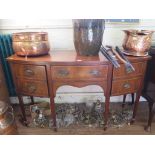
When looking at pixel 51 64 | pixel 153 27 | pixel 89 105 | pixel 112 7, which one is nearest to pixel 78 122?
pixel 89 105

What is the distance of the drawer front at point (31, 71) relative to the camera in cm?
123

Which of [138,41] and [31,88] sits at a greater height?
[138,41]

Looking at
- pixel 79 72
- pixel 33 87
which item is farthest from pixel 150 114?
pixel 33 87

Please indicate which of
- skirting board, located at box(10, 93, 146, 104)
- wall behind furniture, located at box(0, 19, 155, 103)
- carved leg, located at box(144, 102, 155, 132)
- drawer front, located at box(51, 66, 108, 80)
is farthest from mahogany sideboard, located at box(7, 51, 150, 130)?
skirting board, located at box(10, 93, 146, 104)

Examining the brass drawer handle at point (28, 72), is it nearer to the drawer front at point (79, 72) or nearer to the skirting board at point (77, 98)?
the drawer front at point (79, 72)

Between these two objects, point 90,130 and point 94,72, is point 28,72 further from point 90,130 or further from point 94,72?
point 90,130

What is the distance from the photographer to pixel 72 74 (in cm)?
123

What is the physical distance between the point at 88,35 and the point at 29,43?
46cm

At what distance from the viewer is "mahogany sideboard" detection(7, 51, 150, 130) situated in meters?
1.19

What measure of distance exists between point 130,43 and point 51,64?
0.64 metres

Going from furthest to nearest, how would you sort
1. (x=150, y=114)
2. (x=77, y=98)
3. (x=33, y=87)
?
(x=77, y=98) < (x=150, y=114) < (x=33, y=87)

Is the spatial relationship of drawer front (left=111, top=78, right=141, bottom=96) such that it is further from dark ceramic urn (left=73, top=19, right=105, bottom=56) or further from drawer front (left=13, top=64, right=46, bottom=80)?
drawer front (left=13, top=64, right=46, bottom=80)

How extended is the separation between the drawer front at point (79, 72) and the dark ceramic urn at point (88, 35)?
16 centimetres

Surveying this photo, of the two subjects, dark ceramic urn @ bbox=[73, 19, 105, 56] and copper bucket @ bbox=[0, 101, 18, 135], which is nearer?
copper bucket @ bbox=[0, 101, 18, 135]
